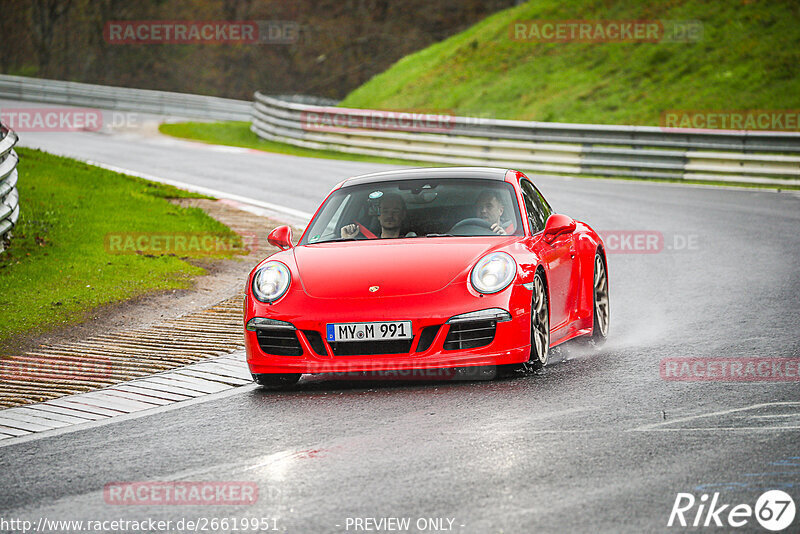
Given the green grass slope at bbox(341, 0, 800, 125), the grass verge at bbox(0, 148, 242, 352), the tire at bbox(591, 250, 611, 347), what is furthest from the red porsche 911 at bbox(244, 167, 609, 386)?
the green grass slope at bbox(341, 0, 800, 125)

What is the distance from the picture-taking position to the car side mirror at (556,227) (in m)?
8.08

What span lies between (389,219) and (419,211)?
0.74ft

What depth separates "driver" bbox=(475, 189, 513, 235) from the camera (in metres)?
8.20

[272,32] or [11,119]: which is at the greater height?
[272,32]

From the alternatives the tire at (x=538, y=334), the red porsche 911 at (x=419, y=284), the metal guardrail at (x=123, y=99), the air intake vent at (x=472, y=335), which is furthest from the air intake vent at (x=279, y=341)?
the metal guardrail at (x=123, y=99)

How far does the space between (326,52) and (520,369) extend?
5388 centimetres

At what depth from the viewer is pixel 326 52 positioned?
59938 mm

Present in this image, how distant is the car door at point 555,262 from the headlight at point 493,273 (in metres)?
0.46

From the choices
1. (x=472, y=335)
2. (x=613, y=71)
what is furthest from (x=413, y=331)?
(x=613, y=71)

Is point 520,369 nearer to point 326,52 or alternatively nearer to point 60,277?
point 60,277

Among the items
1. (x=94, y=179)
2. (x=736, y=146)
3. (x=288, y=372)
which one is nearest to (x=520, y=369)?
(x=288, y=372)

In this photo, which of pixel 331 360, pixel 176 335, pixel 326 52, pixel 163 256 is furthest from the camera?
pixel 326 52

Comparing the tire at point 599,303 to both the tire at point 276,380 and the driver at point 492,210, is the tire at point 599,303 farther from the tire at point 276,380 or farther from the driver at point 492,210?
the tire at point 276,380

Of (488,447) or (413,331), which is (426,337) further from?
(488,447)
